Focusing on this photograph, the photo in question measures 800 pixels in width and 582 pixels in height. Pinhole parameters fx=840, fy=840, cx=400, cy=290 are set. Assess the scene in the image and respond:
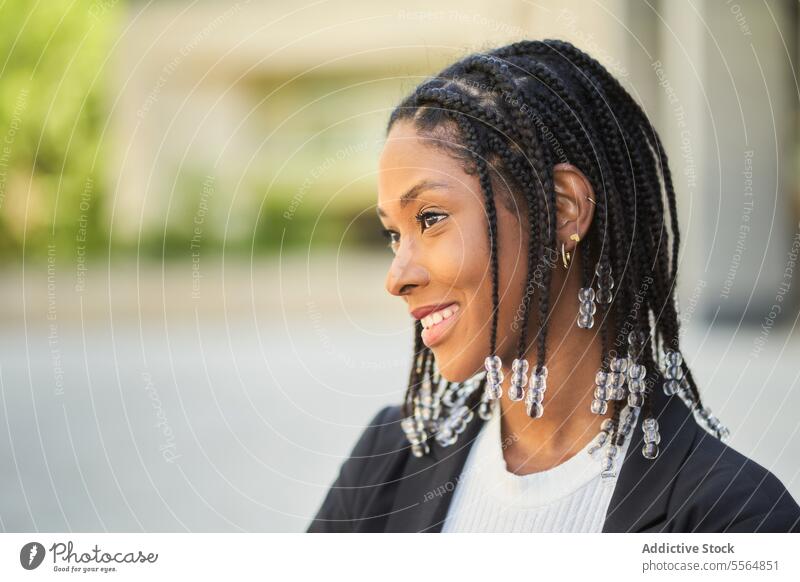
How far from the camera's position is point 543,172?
1220 mm

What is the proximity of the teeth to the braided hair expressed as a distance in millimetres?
66

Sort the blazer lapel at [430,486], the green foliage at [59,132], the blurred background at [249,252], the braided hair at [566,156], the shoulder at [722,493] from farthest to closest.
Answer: the green foliage at [59,132], the blurred background at [249,252], the blazer lapel at [430,486], the braided hair at [566,156], the shoulder at [722,493]

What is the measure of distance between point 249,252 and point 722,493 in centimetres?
545

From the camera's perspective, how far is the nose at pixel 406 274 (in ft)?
4.22

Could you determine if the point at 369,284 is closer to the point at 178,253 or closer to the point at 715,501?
the point at 178,253

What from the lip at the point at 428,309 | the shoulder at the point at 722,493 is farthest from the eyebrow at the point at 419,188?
the shoulder at the point at 722,493

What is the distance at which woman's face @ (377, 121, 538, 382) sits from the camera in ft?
4.09

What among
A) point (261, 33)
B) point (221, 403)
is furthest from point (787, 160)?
point (261, 33)

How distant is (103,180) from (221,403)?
226cm

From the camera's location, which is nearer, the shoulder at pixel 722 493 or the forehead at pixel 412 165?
the shoulder at pixel 722 493

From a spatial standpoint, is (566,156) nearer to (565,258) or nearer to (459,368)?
(565,258)

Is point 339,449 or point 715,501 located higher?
point 715,501

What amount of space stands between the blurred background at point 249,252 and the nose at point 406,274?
41cm

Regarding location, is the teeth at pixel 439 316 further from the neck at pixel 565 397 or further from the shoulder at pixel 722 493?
the shoulder at pixel 722 493
